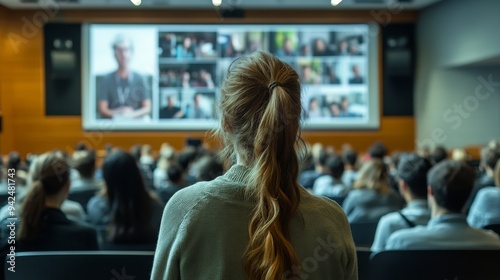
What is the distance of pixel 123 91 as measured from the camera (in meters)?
13.6

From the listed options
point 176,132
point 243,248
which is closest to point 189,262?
point 243,248

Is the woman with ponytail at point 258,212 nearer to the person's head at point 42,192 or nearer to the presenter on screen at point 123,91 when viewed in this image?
the person's head at point 42,192

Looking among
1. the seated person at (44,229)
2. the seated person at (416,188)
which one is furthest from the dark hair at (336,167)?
the seated person at (44,229)

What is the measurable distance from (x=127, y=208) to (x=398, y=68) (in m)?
11.2

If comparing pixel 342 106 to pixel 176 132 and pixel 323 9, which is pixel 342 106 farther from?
pixel 176 132

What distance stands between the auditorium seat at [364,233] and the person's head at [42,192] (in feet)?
4.69

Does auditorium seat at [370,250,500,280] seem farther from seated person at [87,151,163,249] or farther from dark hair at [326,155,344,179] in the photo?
dark hair at [326,155,344,179]

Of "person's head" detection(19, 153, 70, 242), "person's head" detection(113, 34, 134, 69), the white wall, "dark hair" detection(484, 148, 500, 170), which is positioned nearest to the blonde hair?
"dark hair" detection(484, 148, 500, 170)

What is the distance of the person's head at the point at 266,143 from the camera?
1.28m

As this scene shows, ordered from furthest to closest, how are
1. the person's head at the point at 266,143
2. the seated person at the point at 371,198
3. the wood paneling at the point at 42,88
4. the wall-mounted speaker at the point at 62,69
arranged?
1. the wood paneling at the point at 42,88
2. the wall-mounted speaker at the point at 62,69
3. the seated person at the point at 371,198
4. the person's head at the point at 266,143

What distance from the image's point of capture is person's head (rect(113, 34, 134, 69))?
44.5ft

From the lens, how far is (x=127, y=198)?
350cm

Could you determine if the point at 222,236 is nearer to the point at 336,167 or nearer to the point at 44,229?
the point at 44,229

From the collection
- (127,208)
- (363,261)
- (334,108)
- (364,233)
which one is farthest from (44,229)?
(334,108)
